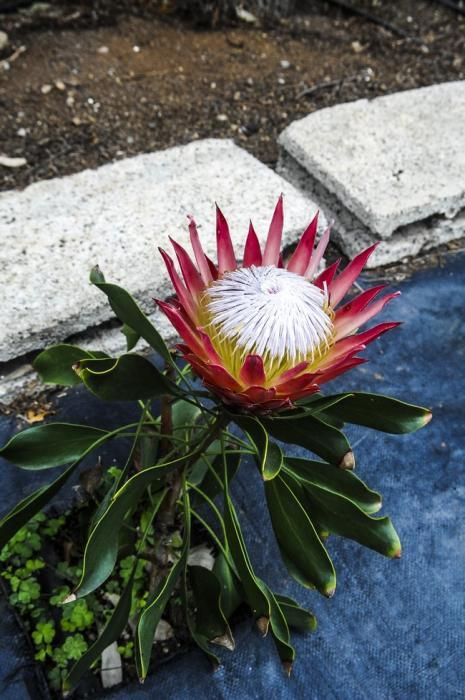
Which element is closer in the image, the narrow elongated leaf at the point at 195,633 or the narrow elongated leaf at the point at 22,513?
the narrow elongated leaf at the point at 22,513

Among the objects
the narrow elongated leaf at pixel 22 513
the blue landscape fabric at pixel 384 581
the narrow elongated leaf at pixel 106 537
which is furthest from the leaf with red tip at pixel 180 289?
the blue landscape fabric at pixel 384 581

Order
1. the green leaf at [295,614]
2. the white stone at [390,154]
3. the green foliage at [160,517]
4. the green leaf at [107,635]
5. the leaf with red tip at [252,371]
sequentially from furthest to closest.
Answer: the white stone at [390,154]
the green leaf at [295,614]
the green leaf at [107,635]
the green foliage at [160,517]
the leaf with red tip at [252,371]

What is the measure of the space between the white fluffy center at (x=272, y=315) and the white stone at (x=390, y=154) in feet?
3.57

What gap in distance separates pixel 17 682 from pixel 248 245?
0.84m

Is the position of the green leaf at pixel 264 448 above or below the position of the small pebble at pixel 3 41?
above

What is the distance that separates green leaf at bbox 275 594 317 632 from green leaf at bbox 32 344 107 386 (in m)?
0.51

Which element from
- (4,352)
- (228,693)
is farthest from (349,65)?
(228,693)

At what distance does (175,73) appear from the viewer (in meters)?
2.81

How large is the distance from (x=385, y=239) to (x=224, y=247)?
110 centimetres

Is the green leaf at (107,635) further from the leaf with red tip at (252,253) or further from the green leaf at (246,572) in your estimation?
the leaf with red tip at (252,253)

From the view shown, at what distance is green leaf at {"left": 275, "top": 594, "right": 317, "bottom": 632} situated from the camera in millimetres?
1241

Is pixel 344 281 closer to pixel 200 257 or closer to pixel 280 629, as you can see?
pixel 200 257

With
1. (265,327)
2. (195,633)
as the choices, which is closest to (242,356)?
(265,327)

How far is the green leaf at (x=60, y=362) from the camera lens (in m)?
1.13
